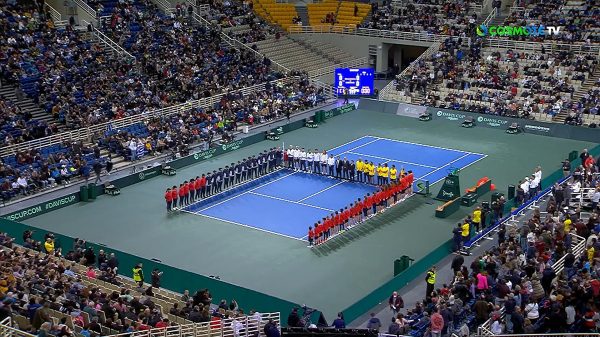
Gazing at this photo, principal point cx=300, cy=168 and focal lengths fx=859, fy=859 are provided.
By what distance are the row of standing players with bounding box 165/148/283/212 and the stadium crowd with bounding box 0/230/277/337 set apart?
941 centimetres

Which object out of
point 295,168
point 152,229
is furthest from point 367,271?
point 295,168

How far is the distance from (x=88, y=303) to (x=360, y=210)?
14.7 metres

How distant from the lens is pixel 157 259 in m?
31.2

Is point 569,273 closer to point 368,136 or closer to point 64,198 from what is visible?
point 64,198

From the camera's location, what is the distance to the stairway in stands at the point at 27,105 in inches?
1736

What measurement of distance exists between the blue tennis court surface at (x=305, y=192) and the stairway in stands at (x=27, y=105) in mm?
11146

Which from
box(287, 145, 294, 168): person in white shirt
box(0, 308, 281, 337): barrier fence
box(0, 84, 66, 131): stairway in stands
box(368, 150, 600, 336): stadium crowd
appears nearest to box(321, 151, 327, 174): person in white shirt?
box(287, 145, 294, 168): person in white shirt

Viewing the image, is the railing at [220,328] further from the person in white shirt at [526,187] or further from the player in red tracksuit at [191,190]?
the person in white shirt at [526,187]

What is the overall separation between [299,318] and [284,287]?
5307 mm

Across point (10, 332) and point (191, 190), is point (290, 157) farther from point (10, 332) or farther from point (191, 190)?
point (10, 332)

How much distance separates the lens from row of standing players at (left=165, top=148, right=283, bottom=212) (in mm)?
36844

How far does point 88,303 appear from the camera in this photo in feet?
73.9

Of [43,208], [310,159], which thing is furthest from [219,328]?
[310,159]

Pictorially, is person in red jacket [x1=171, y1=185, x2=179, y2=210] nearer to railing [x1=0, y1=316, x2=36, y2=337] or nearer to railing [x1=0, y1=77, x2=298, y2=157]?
railing [x1=0, y1=77, x2=298, y2=157]
